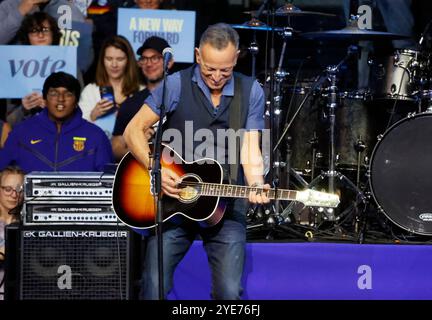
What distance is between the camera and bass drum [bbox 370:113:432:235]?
9359mm

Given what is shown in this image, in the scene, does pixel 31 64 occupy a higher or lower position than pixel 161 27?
lower

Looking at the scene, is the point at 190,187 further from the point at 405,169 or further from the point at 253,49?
the point at 253,49

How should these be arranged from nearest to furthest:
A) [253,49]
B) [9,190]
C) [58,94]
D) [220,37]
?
[220,37]
[9,190]
[58,94]
[253,49]

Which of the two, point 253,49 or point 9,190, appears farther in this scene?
point 253,49

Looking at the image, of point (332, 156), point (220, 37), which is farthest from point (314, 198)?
point (332, 156)

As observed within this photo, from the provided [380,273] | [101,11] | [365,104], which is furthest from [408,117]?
[101,11]

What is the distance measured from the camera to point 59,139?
911 centimetres

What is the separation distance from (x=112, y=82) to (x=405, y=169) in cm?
303

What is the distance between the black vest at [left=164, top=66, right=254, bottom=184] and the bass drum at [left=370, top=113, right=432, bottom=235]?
2.70 metres

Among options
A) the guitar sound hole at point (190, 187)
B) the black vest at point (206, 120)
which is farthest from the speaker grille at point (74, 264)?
the black vest at point (206, 120)

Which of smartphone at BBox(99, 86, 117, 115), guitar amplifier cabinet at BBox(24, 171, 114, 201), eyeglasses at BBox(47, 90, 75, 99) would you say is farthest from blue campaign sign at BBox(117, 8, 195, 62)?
guitar amplifier cabinet at BBox(24, 171, 114, 201)

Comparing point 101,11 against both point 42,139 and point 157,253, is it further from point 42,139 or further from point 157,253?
point 157,253

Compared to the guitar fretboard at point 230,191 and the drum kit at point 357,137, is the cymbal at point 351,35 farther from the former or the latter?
the guitar fretboard at point 230,191
